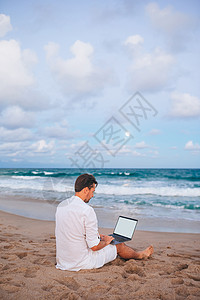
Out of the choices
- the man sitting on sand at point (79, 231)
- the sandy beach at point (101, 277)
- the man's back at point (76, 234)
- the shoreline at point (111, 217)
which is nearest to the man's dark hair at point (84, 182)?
the man sitting on sand at point (79, 231)

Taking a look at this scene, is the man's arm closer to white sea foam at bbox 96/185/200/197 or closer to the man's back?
the man's back

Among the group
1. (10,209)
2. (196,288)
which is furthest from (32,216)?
(196,288)

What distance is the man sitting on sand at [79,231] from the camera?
271cm

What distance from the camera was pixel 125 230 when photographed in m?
3.53

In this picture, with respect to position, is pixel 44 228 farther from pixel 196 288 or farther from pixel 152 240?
pixel 196 288

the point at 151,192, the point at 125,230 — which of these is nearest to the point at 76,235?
the point at 125,230

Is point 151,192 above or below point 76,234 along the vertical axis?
below

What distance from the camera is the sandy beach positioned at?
2342 millimetres

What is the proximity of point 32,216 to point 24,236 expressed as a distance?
261cm

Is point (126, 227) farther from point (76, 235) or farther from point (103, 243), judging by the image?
point (76, 235)

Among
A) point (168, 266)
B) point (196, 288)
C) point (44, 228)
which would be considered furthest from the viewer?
point (44, 228)

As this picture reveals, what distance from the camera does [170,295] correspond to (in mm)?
2328

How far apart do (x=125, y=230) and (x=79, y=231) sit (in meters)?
1.03

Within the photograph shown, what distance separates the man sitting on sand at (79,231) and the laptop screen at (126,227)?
1.80ft
